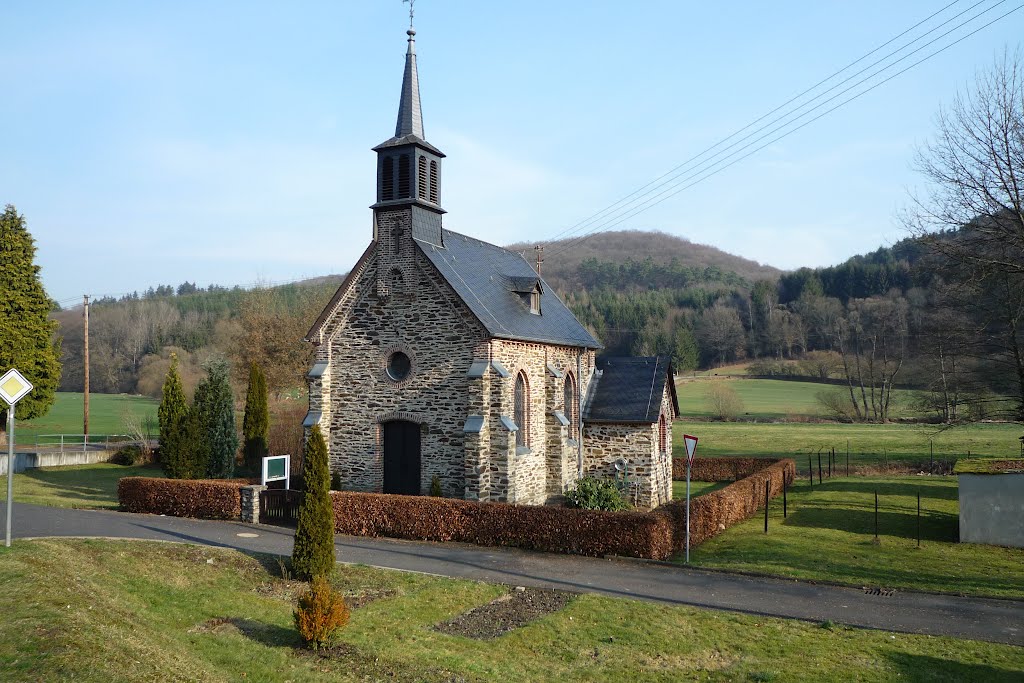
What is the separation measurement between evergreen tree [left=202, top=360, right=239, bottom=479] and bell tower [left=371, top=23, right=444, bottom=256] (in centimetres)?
1334

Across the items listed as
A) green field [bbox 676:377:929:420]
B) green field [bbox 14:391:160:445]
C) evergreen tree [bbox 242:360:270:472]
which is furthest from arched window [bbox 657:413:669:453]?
green field [bbox 676:377:929:420]

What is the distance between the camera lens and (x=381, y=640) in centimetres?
1159

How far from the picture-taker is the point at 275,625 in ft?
39.6

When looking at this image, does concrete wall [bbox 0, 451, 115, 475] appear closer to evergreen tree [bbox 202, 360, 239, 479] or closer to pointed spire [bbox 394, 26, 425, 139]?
evergreen tree [bbox 202, 360, 239, 479]

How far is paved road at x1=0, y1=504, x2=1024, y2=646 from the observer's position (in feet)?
43.8

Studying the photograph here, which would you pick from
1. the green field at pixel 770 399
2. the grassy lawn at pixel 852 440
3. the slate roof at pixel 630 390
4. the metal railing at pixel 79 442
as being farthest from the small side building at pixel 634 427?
the green field at pixel 770 399

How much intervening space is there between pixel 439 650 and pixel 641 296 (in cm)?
11900

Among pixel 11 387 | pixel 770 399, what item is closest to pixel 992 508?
pixel 11 387

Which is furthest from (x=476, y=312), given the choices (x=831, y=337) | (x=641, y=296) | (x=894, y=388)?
(x=641, y=296)

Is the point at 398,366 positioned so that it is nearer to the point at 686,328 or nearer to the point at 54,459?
the point at 54,459

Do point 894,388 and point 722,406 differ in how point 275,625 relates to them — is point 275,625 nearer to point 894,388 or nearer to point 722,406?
point 722,406

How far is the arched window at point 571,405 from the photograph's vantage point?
27.9 metres

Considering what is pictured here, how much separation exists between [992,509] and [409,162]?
2055 cm

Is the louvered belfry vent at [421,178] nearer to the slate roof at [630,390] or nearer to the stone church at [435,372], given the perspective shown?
the stone church at [435,372]
